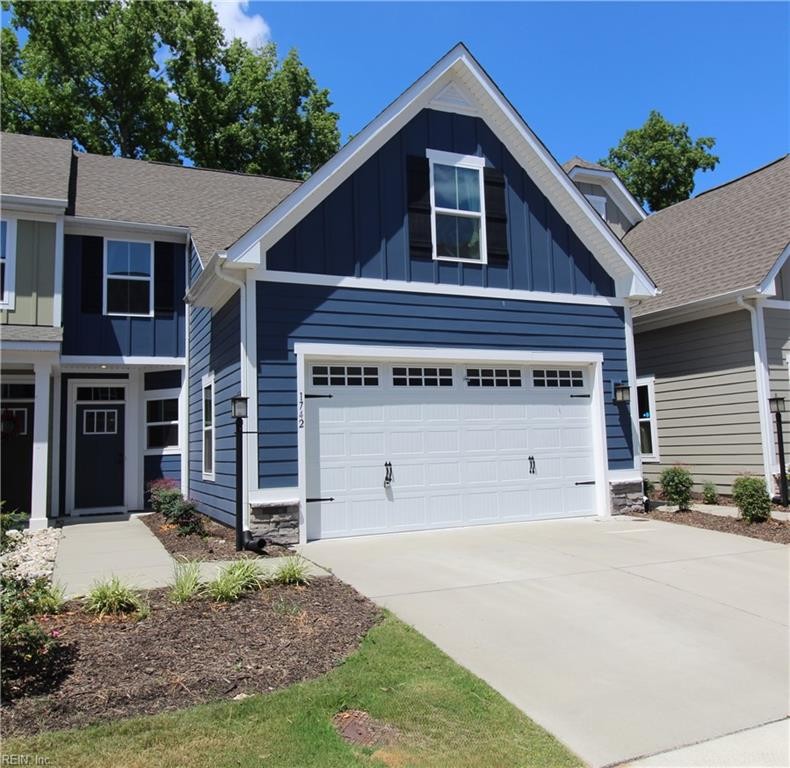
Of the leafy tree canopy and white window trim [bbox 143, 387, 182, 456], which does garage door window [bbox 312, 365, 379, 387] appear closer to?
white window trim [bbox 143, 387, 182, 456]

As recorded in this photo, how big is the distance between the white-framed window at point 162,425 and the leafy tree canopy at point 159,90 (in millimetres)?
15878

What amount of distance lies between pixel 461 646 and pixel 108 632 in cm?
251

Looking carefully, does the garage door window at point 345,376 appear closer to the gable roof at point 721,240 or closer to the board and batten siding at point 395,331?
the board and batten siding at point 395,331

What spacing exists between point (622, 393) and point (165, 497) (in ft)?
24.4

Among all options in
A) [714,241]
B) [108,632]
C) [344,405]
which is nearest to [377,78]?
[344,405]

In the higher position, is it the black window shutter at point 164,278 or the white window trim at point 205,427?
the black window shutter at point 164,278

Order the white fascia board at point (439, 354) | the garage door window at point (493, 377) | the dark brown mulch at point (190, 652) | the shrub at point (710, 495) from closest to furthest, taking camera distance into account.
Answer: the dark brown mulch at point (190, 652), the white fascia board at point (439, 354), the garage door window at point (493, 377), the shrub at point (710, 495)

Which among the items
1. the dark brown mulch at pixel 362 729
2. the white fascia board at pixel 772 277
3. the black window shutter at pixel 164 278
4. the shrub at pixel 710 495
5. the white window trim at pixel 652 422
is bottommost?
the dark brown mulch at pixel 362 729

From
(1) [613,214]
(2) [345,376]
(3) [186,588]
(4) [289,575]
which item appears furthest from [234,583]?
(1) [613,214]

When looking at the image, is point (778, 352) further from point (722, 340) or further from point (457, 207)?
point (457, 207)

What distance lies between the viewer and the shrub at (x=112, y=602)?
5.16 metres

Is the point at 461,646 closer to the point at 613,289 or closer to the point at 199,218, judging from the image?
the point at 613,289

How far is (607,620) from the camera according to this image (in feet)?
17.1

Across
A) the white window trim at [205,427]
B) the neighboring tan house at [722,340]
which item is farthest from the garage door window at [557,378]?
the white window trim at [205,427]
